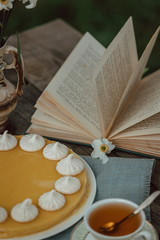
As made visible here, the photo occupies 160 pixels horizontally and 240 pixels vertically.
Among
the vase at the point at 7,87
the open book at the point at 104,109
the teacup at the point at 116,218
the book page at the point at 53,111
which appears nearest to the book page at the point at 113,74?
the open book at the point at 104,109

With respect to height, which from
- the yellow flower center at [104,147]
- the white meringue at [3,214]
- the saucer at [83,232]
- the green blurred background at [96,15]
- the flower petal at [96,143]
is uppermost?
the saucer at [83,232]

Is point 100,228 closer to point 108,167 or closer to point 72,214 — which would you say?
point 72,214

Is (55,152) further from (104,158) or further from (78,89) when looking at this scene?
(78,89)

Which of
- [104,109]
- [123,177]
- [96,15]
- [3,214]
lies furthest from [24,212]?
[96,15]

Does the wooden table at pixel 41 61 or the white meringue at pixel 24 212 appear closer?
the white meringue at pixel 24 212

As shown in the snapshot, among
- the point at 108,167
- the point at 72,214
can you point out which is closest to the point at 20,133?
the point at 108,167

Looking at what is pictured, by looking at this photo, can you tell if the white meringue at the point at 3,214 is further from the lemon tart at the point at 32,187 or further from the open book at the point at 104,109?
the open book at the point at 104,109

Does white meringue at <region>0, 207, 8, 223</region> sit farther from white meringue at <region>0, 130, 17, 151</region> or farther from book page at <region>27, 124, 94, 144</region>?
book page at <region>27, 124, 94, 144</region>
